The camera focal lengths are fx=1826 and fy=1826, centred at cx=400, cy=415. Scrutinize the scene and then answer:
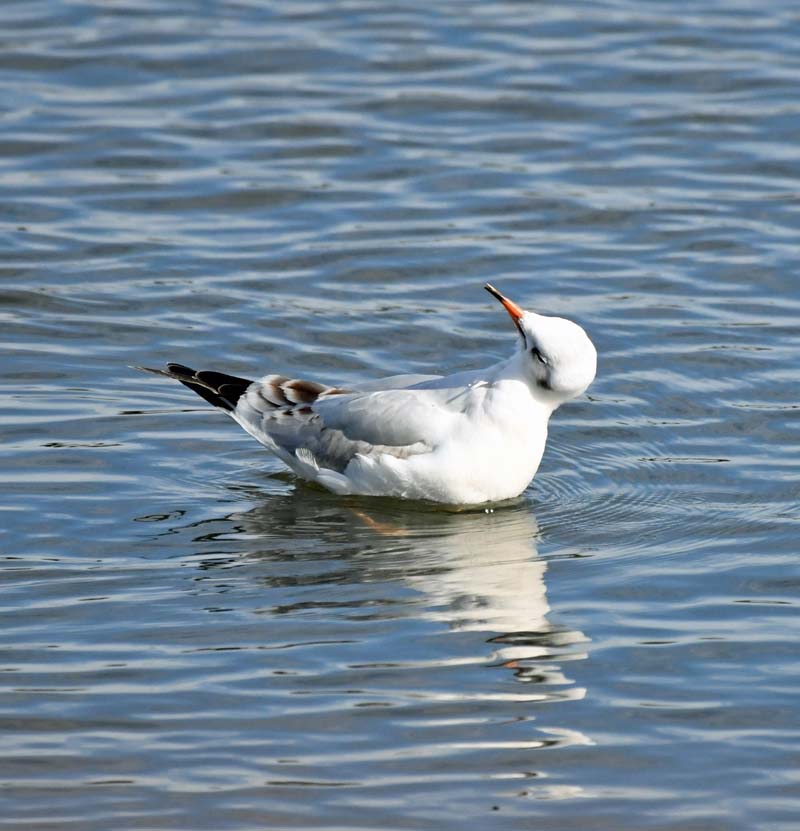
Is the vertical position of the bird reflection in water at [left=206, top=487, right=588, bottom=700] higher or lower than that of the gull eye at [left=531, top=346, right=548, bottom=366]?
lower

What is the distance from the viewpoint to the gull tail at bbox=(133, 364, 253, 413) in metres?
9.40

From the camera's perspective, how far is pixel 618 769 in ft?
20.1

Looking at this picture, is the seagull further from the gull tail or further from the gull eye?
the gull tail

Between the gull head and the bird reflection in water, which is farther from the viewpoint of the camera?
the gull head

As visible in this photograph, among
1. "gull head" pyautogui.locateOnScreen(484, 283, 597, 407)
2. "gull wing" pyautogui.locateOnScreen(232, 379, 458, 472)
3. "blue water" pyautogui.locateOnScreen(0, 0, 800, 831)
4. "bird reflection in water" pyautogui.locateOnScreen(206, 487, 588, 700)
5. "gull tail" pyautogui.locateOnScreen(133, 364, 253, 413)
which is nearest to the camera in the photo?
"blue water" pyautogui.locateOnScreen(0, 0, 800, 831)

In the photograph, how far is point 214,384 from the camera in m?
9.44

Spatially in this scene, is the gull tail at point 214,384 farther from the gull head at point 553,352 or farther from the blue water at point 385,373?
the gull head at point 553,352

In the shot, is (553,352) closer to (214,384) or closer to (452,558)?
(452,558)

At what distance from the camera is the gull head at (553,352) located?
27.8 feet

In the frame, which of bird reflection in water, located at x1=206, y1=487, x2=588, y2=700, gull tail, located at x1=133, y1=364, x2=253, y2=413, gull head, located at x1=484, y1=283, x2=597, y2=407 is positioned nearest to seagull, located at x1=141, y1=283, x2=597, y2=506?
gull head, located at x1=484, y1=283, x2=597, y2=407

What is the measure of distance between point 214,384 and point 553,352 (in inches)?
76.3

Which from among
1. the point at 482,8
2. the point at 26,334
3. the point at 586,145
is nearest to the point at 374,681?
the point at 26,334

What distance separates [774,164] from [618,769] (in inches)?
342

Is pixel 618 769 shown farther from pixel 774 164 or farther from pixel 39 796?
pixel 774 164
